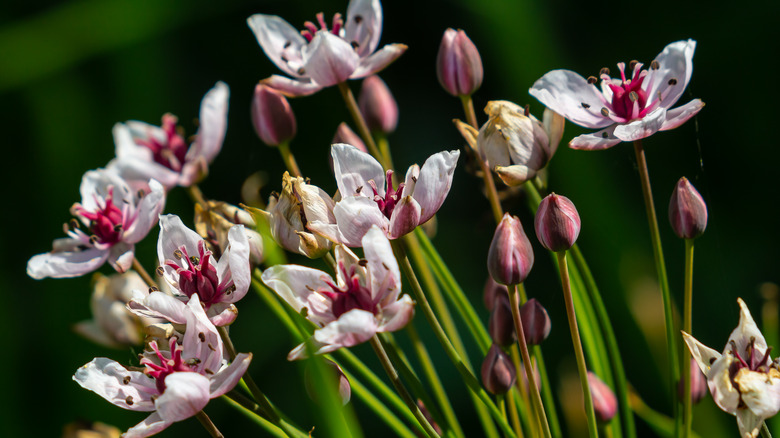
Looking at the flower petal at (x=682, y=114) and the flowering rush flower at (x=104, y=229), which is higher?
the flowering rush flower at (x=104, y=229)

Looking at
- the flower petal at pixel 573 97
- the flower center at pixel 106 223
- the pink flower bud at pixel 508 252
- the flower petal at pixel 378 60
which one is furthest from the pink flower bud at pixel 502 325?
the flower center at pixel 106 223

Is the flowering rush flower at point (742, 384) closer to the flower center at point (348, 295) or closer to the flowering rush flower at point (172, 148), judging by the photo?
the flower center at point (348, 295)

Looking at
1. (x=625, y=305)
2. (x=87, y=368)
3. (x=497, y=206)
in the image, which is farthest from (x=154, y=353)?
(x=625, y=305)

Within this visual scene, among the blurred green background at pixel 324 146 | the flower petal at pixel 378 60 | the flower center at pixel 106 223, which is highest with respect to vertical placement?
the flower petal at pixel 378 60

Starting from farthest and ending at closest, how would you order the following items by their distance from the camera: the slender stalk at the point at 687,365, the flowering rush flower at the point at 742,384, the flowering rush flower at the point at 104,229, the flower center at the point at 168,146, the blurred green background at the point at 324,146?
the blurred green background at the point at 324,146, the flower center at the point at 168,146, the flowering rush flower at the point at 104,229, the slender stalk at the point at 687,365, the flowering rush flower at the point at 742,384

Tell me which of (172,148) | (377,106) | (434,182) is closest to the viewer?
(434,182)

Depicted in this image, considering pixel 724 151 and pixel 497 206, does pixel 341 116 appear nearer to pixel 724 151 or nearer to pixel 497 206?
pixel 724 151

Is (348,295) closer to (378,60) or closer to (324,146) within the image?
(378,60)

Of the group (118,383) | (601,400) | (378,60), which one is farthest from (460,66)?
(118,383)
